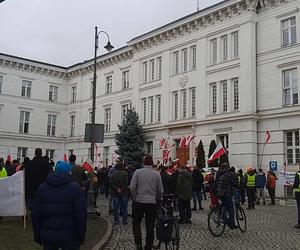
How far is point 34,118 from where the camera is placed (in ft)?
169

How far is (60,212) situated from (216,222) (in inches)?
290

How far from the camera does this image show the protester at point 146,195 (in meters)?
9.44

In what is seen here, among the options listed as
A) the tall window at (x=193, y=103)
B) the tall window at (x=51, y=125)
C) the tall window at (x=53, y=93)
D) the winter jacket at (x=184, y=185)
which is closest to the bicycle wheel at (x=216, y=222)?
the winter jacket at (x=184, y=185)

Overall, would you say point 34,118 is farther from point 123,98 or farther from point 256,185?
point 256,185

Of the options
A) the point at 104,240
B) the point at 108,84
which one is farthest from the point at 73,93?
the point at 104,240

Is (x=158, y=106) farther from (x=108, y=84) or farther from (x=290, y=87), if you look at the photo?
(x=290, y=87)

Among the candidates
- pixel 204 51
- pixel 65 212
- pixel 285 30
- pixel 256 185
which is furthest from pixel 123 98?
pixel 65 212

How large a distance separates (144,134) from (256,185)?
1796 cm

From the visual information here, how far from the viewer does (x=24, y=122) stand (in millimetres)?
50844

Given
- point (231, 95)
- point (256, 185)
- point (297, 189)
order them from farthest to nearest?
point (231, 95)
point (256, 185)
point (297, 189)

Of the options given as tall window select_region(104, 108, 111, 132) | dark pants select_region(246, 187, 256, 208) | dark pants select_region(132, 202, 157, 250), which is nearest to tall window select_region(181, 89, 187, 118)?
tall window select_region(104, 108, 111, 132)

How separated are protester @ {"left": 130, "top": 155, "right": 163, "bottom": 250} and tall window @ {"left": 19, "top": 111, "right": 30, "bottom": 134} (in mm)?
43262

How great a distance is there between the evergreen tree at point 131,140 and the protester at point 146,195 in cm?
2755

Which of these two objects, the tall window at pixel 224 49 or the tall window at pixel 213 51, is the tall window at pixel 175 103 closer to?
the tall window at pixel 213 51
